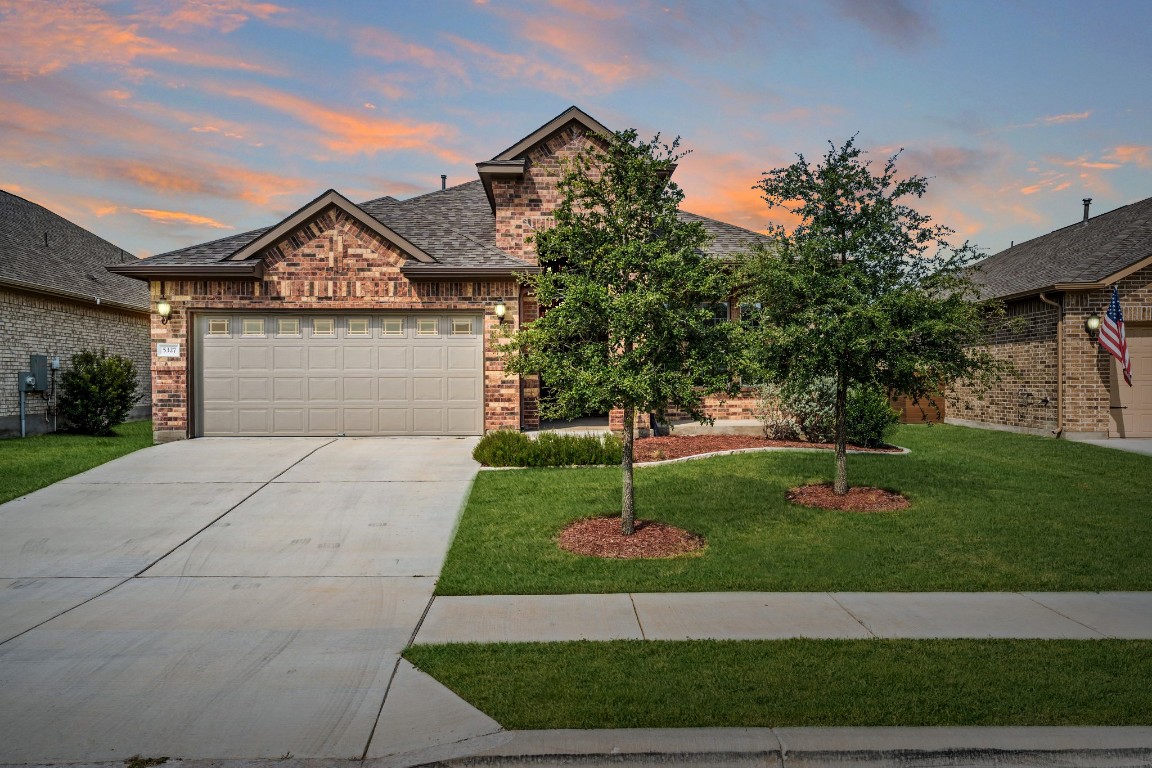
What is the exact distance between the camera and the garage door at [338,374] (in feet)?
52.4

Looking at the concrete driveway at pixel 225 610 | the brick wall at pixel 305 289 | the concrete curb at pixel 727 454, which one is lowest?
the concrete driveway at pixel 225 610

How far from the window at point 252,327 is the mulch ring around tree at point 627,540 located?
1001 centimetres

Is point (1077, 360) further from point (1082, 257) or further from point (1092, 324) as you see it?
point (1082, 257)

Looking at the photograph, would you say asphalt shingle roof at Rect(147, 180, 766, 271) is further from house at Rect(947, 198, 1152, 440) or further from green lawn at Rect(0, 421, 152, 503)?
house at Rect(947, 198, 1152, 440)

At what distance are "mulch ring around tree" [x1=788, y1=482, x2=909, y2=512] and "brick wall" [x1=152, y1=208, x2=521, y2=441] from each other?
7.44 metres

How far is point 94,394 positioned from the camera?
1981 centimetres

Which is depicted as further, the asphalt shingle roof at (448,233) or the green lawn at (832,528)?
the asphalt shingle roof at (448,233)

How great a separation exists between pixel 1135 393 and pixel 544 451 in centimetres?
1491

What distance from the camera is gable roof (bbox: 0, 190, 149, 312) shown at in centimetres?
2006

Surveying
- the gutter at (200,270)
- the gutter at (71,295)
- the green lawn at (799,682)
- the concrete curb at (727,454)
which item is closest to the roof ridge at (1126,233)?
the concrete curb at (727,454)

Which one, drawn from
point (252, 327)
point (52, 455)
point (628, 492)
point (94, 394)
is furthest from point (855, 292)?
point (94, 394)

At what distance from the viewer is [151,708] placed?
4598 millimetres

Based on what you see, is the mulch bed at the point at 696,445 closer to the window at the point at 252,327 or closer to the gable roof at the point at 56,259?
the window at the point at 252,327

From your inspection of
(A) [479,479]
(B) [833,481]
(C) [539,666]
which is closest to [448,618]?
(C) [539,666]
